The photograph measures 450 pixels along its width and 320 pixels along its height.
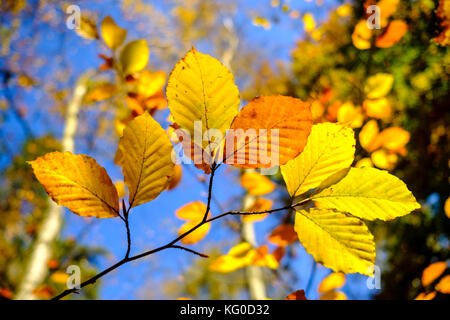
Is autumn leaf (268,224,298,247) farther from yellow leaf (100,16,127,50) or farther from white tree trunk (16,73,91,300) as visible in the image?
white tree trunk (16,73,91,300)

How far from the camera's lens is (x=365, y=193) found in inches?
11.1

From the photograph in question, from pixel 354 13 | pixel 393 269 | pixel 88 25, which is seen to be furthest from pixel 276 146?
pixel 354 13

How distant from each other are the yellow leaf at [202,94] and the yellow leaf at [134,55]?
0.99 ft

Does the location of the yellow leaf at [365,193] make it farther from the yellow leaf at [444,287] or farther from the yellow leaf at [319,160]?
the yellow leaf at [444,287]

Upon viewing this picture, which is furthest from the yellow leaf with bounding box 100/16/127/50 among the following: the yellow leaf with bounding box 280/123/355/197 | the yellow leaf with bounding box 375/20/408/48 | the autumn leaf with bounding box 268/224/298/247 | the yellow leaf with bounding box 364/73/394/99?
the yellow leaf with bounding box 364/73/394/99

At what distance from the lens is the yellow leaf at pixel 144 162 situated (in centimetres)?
26

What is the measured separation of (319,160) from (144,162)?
0.59 feet

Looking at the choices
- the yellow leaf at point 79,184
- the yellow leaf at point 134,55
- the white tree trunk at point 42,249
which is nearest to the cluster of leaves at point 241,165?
the yellow leaf at point 79,184

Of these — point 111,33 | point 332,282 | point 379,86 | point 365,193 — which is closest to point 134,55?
point 111,33

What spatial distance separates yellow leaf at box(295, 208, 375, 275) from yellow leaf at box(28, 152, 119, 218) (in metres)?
0.19

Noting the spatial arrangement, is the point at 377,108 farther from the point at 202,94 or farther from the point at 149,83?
the point at 202,94

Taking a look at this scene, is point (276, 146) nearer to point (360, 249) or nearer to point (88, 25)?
point (360, 249)

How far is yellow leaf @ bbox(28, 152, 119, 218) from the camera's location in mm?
258
